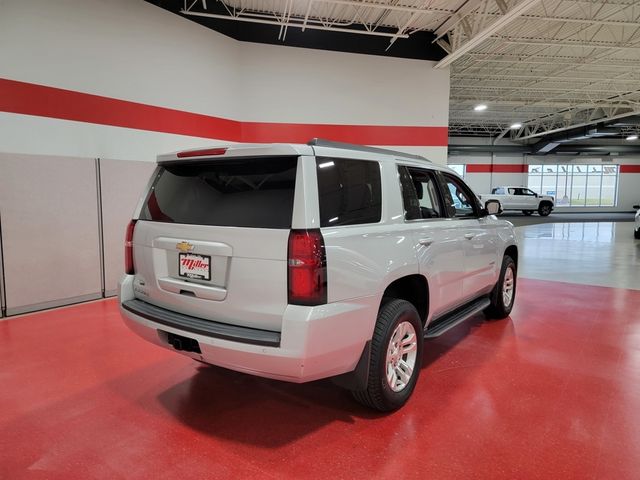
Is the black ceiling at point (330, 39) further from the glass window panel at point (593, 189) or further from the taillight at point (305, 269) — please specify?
the glass window panel at point (593, 189)

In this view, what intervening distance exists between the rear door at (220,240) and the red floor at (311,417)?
2.39 ft

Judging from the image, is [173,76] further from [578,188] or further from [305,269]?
[578,188]

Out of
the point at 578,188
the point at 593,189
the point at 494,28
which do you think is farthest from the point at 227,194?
the point at 593,189

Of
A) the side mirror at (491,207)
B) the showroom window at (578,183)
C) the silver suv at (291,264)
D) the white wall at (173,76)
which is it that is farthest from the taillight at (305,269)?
the showroom window at (578,183)

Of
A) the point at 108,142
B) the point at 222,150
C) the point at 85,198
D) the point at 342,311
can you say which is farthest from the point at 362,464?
the point at 108,142

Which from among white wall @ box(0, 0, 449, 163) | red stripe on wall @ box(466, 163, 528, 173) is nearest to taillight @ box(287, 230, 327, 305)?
white wall @ box(0, 0, 449, 163)

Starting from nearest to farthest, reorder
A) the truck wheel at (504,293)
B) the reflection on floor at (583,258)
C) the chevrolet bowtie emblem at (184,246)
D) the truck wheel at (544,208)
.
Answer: the chevrolet bowtie emblem at (184,246), the truck wheel at (504,293), the reflection on floor at (583,258), the truck wheel at (544,208)

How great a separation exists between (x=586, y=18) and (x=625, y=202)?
77.8ft

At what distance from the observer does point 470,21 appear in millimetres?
7898

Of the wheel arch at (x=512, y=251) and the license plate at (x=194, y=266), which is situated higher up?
the license plate at (x=194, y=266)

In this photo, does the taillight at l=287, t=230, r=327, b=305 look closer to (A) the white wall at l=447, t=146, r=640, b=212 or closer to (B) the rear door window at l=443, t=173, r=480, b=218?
(B) the rear door window at l=443, t=173, r=480, b=218

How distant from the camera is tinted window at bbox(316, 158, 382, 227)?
2.12 m

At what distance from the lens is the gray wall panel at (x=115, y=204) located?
17.6 ft

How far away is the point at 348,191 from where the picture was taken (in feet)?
7.52
